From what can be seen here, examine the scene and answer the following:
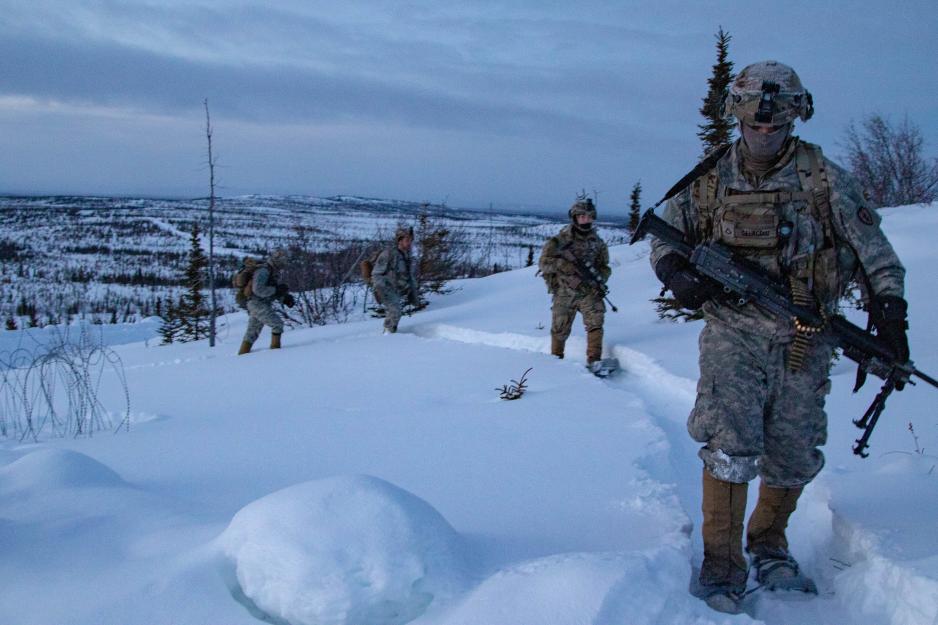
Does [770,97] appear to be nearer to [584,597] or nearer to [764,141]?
[764,141]

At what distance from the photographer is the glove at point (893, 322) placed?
238 cm

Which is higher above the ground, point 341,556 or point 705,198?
point 705,198

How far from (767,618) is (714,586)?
8.3 inches

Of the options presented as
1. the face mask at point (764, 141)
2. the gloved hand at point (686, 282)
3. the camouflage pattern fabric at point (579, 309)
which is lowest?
the camouflage pattern fabric at point (579, 309)

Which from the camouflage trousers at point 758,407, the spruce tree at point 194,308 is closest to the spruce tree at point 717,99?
the camouflage trousers at point 758,407

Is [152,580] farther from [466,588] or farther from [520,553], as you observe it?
[520,553]

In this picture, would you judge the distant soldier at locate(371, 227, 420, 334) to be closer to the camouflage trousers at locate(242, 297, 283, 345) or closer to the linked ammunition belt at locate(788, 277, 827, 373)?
the camouflage trousers at locate(242, 297, 283, 345)

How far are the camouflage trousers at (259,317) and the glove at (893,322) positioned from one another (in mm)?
9680

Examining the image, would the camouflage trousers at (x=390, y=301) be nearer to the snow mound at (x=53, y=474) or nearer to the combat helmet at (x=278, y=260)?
the combat helmet at (x=278, y=260)

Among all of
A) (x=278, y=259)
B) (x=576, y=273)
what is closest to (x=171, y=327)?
(x=278, y=259)

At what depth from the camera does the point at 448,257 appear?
62.3 ft

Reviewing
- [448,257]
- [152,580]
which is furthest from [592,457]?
[448,257]

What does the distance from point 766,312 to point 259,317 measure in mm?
9491

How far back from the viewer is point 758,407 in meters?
2.49
